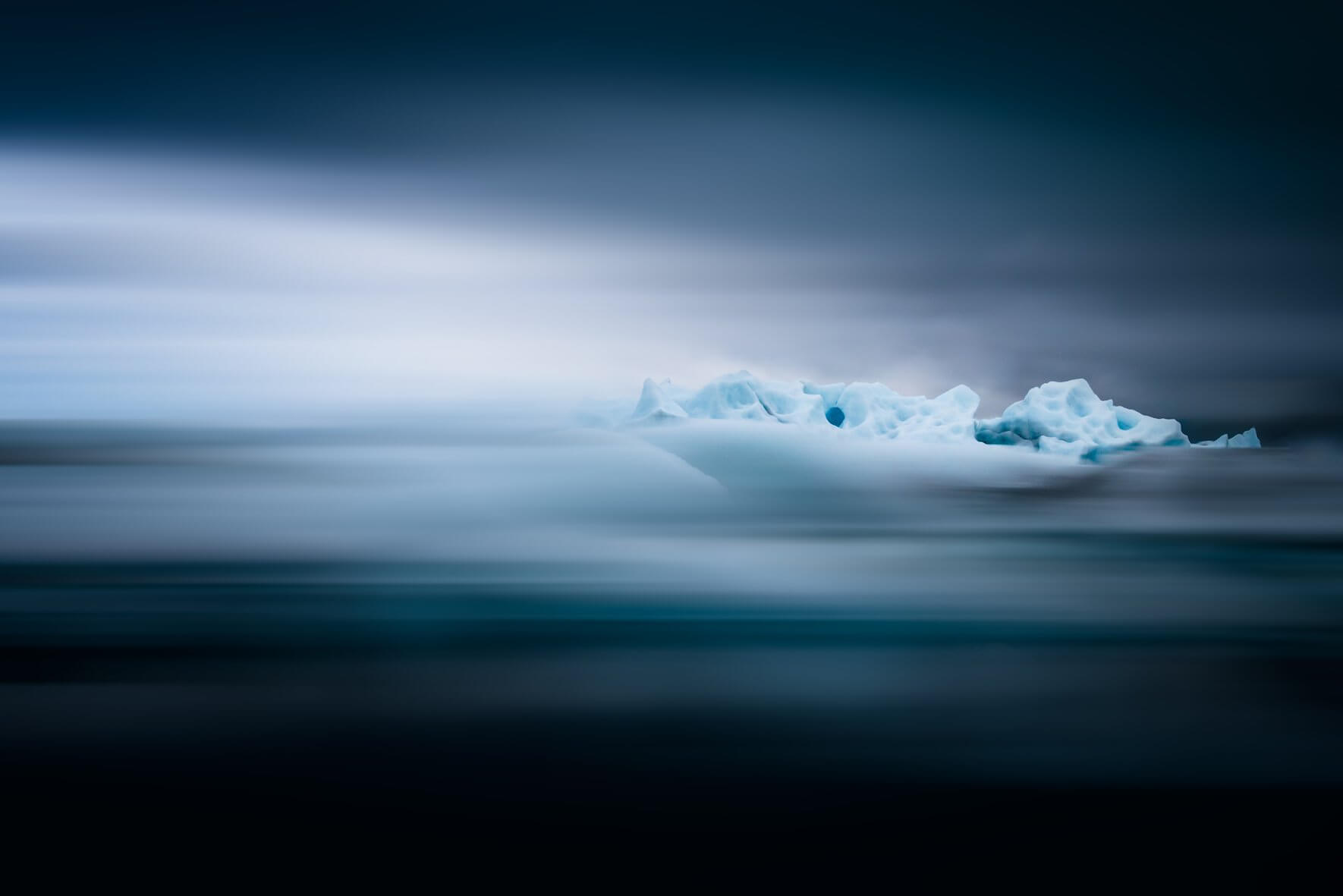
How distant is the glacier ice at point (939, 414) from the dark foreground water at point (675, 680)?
652 cm

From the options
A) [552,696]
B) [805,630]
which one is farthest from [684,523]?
[552,696]

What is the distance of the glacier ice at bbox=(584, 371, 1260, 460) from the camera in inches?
438

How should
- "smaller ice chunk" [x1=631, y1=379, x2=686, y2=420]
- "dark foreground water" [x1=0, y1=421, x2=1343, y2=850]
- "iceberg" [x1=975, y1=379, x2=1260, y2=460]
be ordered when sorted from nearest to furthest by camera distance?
"dark foreground water" [x1=0, y1=421, x2=1343, y2=850] → "smaller ice chunk" [x1=631, y1=379, x2=686, y2=420] → "iceberg" [x1=975, y1=379, x2=1260, y2=460]

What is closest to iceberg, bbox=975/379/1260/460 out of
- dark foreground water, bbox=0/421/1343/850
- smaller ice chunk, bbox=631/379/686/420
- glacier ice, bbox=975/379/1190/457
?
glacier ice, bbox=975/379/1190/457

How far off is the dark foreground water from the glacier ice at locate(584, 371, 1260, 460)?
6521mm

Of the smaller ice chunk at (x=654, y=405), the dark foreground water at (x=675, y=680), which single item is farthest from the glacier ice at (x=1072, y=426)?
the dark foreground water at (x=675, y=680)

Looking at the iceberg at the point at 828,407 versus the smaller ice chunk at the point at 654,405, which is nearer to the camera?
the smaller ice chunk at the point at 654,405

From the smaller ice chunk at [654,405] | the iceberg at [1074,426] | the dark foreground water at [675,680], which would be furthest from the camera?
the iceberg at [1074,426]

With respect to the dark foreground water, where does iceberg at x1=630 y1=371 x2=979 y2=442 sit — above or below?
above

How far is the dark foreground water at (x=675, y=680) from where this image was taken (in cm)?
183

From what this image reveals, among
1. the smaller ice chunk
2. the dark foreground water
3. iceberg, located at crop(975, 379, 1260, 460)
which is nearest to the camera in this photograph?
the dark foreground water

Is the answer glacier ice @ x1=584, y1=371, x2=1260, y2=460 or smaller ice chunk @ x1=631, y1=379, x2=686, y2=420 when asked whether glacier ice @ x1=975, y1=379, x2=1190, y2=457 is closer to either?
glacier ice @ x1=584, y1=371, x2=1260, y2=460

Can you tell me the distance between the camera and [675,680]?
2.58 metres

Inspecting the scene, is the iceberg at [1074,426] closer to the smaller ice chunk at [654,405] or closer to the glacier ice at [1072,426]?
the glacier ice at [1072,426]
